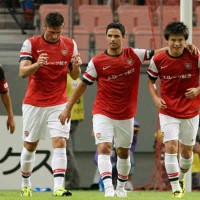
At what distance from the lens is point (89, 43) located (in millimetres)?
20891

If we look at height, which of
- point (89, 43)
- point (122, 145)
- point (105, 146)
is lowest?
point (122, 145)

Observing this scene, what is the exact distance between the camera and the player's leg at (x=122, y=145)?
13688mm

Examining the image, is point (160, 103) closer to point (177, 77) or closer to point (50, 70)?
point (177, 77)

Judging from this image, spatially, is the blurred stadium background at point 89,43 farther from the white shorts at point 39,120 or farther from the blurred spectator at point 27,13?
the white shorts at point 39,120

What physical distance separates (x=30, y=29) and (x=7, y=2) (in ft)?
3.17

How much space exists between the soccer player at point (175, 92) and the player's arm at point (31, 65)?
1527 millimetres

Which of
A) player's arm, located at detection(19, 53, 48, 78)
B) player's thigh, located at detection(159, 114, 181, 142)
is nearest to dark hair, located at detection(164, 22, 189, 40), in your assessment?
player's thigh, located at detection(159, 114, 181, 142)

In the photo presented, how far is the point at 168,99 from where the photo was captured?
13.7 metres

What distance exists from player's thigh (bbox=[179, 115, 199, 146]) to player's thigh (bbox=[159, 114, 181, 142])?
0.11 metres

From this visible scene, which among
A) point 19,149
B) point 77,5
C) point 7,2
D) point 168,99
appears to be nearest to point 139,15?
point 77,5

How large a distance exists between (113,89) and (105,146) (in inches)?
31.3

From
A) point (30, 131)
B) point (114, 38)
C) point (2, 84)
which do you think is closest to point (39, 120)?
point (30, 131)

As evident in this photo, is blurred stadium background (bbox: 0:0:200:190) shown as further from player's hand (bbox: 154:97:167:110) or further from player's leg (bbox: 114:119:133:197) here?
player's hand (bbox: 154:97:167:110)

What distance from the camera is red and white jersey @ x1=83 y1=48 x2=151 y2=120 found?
1342 centimetres
